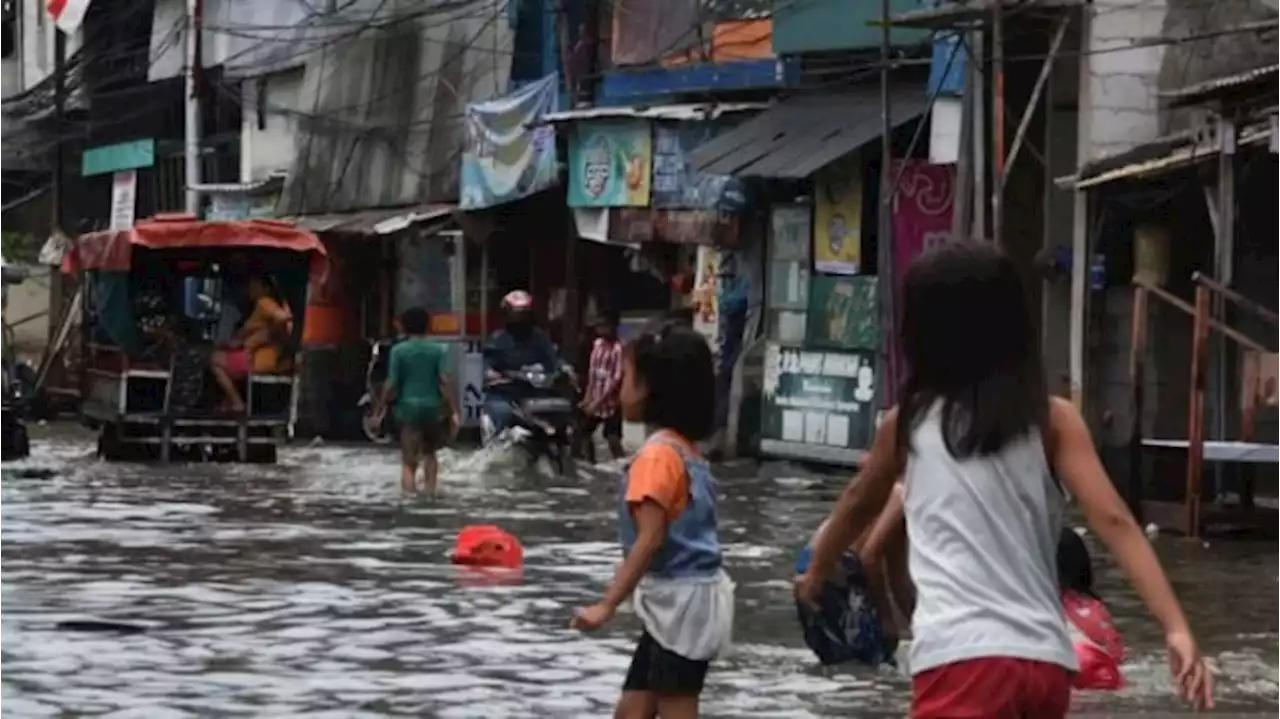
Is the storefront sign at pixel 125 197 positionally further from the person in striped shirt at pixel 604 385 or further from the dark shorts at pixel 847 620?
the dark shorts at pixel 847 620

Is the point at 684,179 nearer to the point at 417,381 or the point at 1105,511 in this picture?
the point at 417,381

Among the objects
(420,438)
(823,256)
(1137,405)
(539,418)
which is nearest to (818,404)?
(823,256)

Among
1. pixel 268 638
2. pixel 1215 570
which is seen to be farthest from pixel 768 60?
pixel 268 638

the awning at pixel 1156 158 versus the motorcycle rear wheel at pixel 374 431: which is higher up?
the awning at pixel 1156 158

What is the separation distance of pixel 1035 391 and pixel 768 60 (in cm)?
2262

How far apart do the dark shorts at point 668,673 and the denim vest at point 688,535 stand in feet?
0.72

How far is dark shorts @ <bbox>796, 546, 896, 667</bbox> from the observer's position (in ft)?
21.3

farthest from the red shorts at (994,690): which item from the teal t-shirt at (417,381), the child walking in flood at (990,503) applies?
the teal t-shirt at (417,381)

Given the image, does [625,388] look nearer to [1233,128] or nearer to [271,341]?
[1233,128]

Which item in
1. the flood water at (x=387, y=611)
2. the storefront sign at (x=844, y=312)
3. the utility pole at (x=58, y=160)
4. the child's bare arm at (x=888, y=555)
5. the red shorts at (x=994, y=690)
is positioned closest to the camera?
the red shorts at (x=994, y=690)

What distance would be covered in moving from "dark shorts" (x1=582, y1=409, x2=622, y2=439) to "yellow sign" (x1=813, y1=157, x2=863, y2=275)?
8.85ft

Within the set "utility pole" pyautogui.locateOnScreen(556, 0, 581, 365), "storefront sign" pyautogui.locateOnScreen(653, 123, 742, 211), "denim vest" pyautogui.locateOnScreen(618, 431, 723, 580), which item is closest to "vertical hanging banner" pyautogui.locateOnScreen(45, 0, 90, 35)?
"utility pole" pyautogui.locateOnScreen(556, 0, 581, 365)

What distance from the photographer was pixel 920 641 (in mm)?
5070

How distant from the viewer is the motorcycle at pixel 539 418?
23297mm
